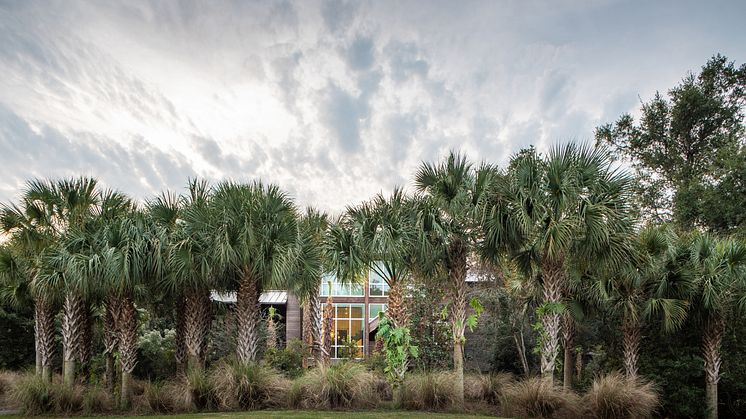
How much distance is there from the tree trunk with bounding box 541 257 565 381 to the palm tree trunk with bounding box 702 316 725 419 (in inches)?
181

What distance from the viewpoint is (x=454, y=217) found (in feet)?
41.2

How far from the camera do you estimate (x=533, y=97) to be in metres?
17.4

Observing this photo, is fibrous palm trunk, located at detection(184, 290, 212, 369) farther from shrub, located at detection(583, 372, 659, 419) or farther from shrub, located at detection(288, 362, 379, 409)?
shrub, located at detection(583, 372, 659, 419)

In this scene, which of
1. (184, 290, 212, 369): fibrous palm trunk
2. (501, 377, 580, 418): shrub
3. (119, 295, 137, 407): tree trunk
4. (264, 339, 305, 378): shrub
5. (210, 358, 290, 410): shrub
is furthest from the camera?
(264, 339, 305, 378): shrub

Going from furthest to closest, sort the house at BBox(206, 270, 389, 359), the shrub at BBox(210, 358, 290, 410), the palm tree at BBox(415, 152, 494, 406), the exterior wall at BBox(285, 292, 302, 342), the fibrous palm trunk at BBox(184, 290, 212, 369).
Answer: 1. the house at BBox(206, 270, 389, 359)
2. the exterior wall at BBox(285, 292, 302, 342)
3. the fibrous palm trunk at BBox(184, 290, 212, 369)
4. the palm tree at BBox(415, 152, 494, 406)
5. the shrub at BBox(210, 358, 290, 410)

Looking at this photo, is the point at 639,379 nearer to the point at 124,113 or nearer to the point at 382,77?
the point at 382,77

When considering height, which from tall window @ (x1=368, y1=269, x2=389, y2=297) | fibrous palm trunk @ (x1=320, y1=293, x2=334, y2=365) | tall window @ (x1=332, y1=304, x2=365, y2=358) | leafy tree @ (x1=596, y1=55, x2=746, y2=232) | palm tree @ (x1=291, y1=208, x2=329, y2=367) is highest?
leafy tree @ (x1=596, y1=55, x2=746, y2=232)

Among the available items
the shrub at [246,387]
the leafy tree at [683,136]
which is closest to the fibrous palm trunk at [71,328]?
the shrub at [246,387]

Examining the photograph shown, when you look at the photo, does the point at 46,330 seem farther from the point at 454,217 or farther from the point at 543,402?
the point at 543,402

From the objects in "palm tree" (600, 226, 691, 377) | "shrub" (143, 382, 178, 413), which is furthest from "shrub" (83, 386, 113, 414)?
"palm tree" (600, 226, 691, 377)

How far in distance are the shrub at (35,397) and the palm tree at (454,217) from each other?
384 inches

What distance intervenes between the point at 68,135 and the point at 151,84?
295 centimetres

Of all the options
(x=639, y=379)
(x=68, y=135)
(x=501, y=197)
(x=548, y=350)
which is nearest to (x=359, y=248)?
(x=501, y=197)

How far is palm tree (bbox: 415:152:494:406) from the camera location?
12.5m
